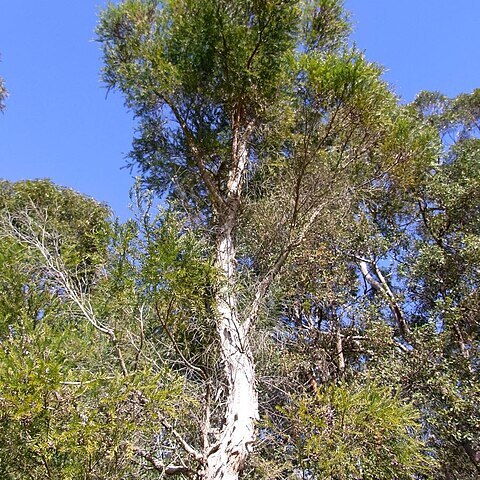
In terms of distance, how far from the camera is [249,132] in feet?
22.1

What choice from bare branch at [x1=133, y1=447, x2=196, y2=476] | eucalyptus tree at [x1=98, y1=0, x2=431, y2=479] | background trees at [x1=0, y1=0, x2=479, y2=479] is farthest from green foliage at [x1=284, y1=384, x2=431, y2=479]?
bare branch at [x1=133, y1=447, x2=196, y2=476]

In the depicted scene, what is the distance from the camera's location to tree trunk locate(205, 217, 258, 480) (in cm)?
402

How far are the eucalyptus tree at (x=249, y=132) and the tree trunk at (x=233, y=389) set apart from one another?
2 cm

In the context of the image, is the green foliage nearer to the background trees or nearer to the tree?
the background trees

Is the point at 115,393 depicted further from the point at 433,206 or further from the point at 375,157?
Answer: the point at 433,206

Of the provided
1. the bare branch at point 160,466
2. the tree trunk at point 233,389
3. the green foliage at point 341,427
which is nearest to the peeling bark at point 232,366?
the tree trunk at point 233,389

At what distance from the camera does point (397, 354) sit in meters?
7.25

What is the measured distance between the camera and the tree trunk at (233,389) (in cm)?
402

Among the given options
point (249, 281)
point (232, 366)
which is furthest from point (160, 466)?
point (249, 281)

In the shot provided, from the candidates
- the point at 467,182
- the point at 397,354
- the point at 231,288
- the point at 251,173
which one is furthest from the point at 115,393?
the point at 467,182

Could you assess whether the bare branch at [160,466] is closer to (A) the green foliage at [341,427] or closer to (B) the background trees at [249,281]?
(B) the background trees at [249,281]

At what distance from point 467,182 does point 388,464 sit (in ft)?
19.2

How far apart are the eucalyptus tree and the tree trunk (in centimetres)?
2

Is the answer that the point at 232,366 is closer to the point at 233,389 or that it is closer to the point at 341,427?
the point at 233,389
